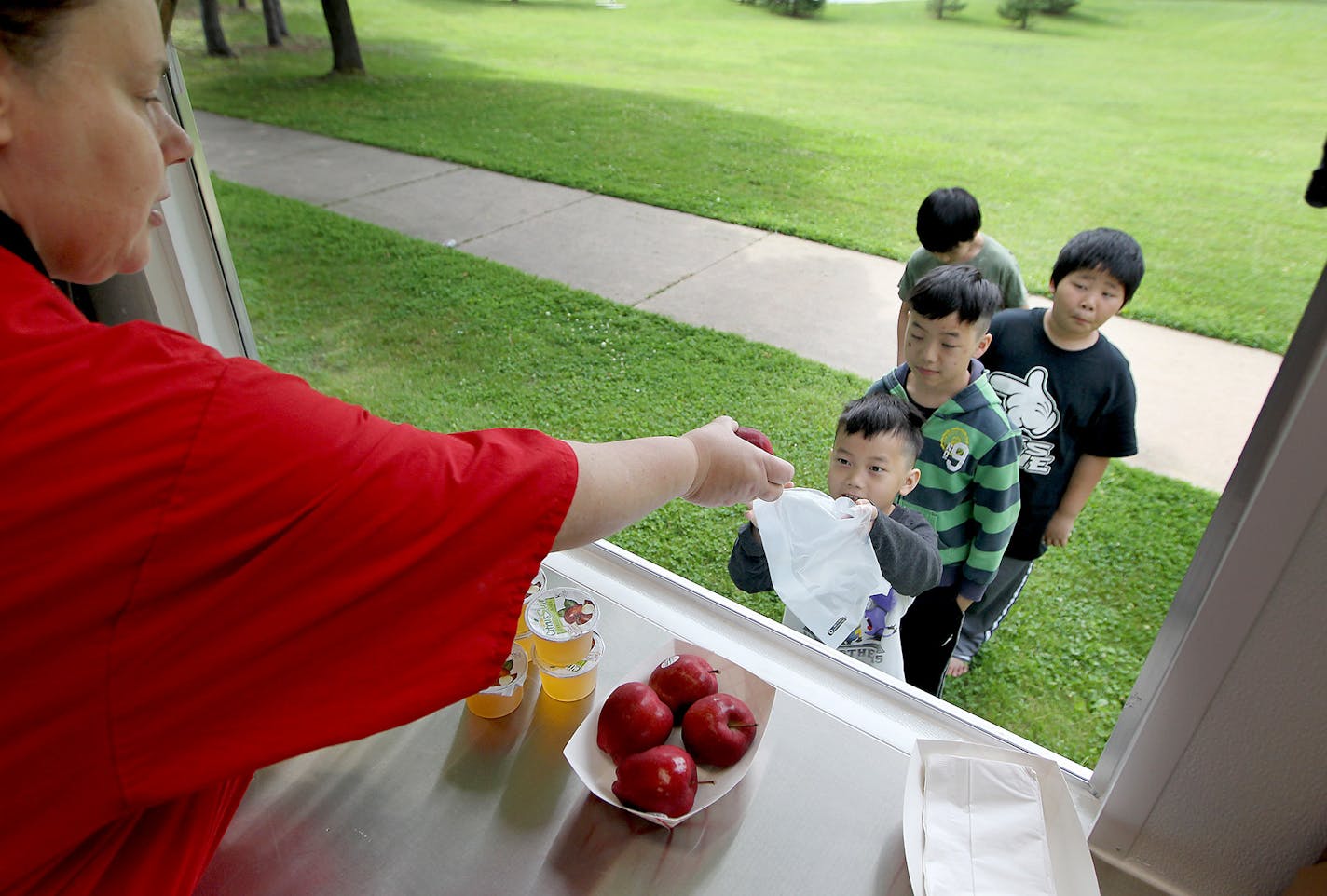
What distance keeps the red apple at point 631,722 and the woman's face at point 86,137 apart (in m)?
0.67

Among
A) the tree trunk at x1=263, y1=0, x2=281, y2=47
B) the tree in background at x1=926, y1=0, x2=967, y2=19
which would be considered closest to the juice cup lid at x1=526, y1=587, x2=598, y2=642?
the tree in background at x1=926, y1=0, x2=967, y2=19

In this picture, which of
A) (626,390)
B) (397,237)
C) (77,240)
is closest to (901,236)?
(626,390)

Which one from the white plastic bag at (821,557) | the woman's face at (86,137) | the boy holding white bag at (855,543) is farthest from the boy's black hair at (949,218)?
the woman's face at (86,137)

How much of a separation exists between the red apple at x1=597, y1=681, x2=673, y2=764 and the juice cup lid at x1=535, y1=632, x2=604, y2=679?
8cm

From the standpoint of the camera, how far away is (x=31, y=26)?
0.50m

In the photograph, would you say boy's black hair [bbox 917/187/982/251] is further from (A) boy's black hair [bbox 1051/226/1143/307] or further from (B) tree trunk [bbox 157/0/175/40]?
(B) tree trunk [bbox 157/0/175/40]

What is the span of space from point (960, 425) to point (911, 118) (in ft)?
17.0

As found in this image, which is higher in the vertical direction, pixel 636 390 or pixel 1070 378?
pixel 1070 378

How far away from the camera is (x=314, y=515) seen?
0.53 metres

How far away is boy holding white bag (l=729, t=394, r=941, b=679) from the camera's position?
1.20 m

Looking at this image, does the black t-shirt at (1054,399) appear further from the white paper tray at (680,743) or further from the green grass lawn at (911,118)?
the green grass lawn at (911,118)

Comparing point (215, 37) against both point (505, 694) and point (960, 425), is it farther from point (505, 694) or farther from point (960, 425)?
point (505, 694)

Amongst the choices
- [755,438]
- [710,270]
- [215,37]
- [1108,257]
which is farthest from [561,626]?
[215,37]

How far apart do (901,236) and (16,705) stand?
3985 millimetres
